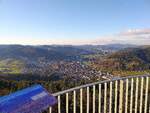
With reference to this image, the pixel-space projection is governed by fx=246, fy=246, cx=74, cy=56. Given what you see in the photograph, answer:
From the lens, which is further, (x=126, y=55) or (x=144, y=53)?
(x=144, y=53)

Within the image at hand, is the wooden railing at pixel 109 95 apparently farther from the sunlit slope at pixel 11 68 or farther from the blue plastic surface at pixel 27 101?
the sunlit slope at pixel 11 68

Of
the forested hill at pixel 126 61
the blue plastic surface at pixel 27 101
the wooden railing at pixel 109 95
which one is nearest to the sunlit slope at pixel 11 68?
the forested hill at pixel 126 61

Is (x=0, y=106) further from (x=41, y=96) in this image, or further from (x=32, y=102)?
(x=41, y=96)

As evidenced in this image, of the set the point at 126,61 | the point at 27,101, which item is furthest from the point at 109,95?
the point at 126,61

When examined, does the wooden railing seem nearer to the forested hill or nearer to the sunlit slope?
the forested hill

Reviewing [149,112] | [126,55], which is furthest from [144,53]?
[149,112]

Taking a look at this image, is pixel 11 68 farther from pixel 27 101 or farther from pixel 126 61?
pixel 27 101
